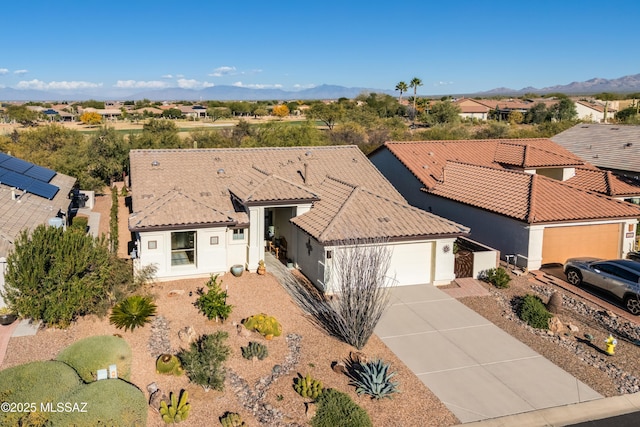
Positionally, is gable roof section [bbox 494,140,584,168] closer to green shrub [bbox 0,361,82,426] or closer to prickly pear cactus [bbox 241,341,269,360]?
prickly pear cactus [bbox 241,341,269,360]

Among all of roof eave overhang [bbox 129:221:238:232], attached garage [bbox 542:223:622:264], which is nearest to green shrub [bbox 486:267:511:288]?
attached garage [bbox 542:223:622:264]

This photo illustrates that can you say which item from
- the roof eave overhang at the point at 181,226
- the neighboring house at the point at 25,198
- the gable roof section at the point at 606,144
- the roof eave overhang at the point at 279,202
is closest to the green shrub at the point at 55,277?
the neighboring house at the point at 25,198

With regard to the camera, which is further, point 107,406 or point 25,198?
point 25,198

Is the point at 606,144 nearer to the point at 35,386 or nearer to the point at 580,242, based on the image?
the point at 580,242

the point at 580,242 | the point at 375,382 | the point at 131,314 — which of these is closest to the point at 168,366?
the point at 131,314

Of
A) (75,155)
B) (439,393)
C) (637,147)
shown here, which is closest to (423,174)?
(637,147)

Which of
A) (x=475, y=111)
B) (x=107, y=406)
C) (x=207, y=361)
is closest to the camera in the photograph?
(x=107, y=406)

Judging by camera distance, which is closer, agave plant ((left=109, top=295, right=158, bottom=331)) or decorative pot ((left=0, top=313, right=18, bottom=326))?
agave plant ((left=109, top=295, right=158, bottom=331))
